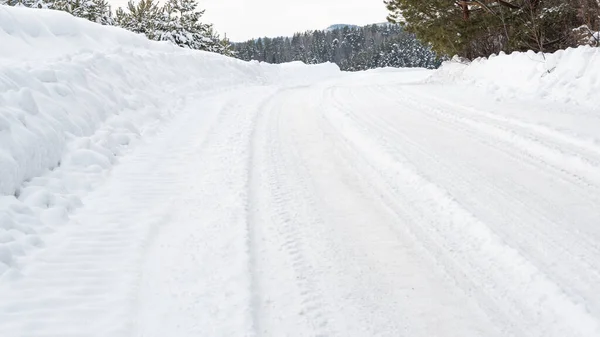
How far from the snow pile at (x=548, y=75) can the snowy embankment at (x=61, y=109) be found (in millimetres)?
7603

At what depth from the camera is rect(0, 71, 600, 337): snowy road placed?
2920 mm

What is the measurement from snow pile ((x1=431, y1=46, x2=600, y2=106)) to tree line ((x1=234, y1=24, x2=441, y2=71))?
76.9m

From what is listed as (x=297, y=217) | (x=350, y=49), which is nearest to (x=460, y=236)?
(x=297, y=217)

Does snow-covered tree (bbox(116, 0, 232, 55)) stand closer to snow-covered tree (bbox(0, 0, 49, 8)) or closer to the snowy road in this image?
snow-covered tree (bbox(0, 0, 49, 8))

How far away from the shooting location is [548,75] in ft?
31.8

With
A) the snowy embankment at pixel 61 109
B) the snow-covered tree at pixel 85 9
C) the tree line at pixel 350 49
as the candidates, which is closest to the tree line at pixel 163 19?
the snow-covered tree at pixel 85 9

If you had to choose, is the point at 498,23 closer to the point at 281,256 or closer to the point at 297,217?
the point at 297,217

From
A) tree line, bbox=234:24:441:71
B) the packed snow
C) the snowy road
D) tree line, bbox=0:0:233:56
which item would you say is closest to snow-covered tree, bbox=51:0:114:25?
tree line, bbox=0:0:233:56

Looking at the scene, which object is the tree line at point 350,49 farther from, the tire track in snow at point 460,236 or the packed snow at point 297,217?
the tire track in snow at point 460,236

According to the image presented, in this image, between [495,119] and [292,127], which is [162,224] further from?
[495,119]

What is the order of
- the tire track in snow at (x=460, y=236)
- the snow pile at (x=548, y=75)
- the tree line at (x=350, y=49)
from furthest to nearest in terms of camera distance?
1. the tree line at (x=350, y=49)
2. the snow pile at (x=548, y=75)
3. the tire track in snow at (x=460, y=236)

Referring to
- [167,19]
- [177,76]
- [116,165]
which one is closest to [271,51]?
[167,19]

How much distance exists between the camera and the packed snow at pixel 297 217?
2.97 meters

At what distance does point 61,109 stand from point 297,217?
14.1ft
